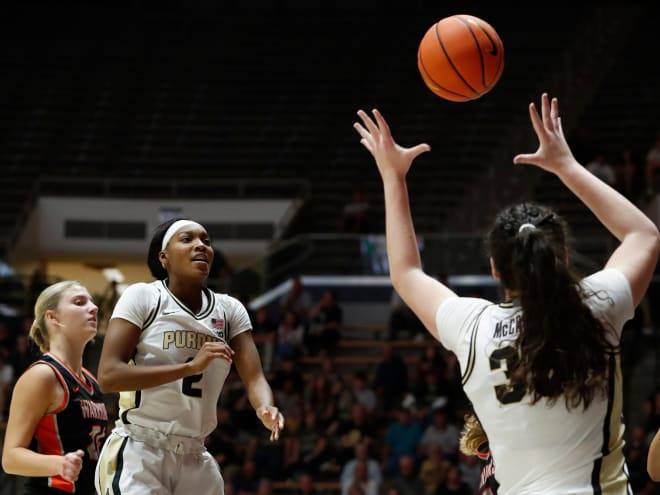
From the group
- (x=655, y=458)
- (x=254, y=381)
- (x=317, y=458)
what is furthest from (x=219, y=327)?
(x=317, y=458)

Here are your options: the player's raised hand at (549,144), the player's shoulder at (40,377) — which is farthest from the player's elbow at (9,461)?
the player's raised hand at (549,144)

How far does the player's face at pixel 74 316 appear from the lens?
502 cm

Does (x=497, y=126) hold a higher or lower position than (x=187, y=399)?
higher

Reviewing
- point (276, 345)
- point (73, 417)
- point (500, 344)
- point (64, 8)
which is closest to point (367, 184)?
point (276, 345)

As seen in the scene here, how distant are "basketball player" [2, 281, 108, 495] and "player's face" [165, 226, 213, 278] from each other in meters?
0.69

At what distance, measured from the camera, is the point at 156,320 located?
4441mm

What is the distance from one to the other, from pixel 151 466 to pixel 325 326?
972cm

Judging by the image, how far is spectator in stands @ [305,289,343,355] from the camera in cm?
1391

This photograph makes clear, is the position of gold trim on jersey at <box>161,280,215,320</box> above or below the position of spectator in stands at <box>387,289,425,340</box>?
below

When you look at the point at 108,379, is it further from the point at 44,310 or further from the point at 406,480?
the point at 406,480

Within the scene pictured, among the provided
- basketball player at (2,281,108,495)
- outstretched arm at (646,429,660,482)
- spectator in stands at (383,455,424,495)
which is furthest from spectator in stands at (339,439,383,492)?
outstretched arm at (646,429,660,482)

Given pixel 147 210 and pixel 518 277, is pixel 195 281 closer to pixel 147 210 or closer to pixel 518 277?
pixel 518 277

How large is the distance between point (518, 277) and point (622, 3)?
2030cm

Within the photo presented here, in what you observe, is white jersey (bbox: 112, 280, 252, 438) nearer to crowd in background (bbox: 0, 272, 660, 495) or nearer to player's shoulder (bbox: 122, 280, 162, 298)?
player's shoulder (bbox: 122, 280, 162, 298)
